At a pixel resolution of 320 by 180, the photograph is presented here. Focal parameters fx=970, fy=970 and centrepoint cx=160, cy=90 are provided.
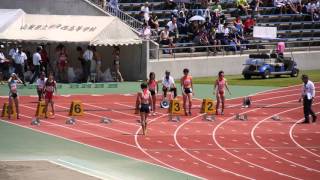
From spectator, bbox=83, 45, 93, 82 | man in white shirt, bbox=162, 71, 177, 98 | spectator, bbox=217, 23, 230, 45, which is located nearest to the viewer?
man in white shirt, bbox=162, 71, 177, 98

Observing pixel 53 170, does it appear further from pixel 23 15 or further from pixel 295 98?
pixel 23 15

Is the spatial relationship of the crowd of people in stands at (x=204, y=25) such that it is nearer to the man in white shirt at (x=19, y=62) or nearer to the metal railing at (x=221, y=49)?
the metal railing at (x=221, y=49)

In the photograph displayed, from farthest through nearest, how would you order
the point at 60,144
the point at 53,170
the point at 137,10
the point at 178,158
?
the point at 137,10 < the point at 60,144 < the point at 178,158 < the point at 53,170

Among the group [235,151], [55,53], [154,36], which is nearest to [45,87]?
[235,151]

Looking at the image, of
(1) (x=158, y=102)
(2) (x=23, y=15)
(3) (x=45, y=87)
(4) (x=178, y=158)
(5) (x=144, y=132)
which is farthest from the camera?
(2) (x=23, y=15)

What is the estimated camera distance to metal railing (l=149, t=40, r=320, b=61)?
47.0 metres

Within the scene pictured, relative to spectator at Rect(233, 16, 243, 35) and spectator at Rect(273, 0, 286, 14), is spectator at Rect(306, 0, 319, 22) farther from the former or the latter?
spectator at Rect(233, 16, 243, 35)

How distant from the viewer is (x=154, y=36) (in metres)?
47.9

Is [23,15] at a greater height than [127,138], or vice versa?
[23,15]

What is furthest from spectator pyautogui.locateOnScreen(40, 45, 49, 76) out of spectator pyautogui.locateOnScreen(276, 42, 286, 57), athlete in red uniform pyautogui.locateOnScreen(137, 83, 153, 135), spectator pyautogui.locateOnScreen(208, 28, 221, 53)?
athlete in red uniform pyautogui.locateOnScreen(137, 83, 153, 135)

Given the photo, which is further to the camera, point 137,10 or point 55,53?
point 137,10

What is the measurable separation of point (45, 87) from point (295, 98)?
1129 centimetres

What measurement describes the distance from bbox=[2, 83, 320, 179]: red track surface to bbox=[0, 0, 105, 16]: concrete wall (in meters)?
9.80

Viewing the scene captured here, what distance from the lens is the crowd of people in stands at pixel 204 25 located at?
48.8 meters
